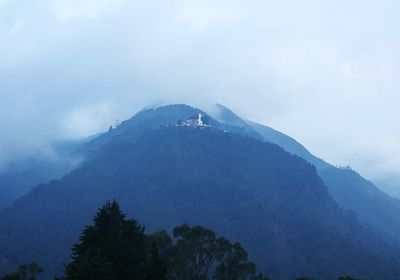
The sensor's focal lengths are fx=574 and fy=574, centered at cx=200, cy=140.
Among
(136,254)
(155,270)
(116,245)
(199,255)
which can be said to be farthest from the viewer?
(199,255)

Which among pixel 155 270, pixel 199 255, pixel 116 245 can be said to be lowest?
pixel 155 270

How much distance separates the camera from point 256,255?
183 m

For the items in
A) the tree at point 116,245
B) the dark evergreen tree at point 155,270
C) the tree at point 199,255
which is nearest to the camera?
the dark evergreen tree at point 155,270

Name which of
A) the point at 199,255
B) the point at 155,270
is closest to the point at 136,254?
the point at 155,270

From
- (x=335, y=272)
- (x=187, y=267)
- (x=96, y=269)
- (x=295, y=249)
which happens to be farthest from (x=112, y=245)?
(x=295, y=249)

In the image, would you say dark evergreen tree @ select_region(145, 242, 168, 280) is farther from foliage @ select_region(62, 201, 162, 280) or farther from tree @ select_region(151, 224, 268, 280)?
tree @ select_region(151, 224, 268, 280)

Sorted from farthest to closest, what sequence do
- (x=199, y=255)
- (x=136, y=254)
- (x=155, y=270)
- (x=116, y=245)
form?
(x=199, y=255)
(x=136, y=254)
(x=116, y=245)
(x=155, y=270)

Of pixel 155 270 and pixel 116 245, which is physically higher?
pixel 116 245

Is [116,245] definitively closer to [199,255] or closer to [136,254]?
[136,254]

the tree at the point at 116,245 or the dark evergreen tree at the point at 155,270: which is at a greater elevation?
the tree at the point at 116,245

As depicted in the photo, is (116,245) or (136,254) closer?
(116,245)

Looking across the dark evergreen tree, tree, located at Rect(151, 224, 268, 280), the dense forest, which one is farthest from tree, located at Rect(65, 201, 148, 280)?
tree, located at Rect(151, 224, 268, 280)

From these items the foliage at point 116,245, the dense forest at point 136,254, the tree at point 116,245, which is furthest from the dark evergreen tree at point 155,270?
the tree at point 116,245

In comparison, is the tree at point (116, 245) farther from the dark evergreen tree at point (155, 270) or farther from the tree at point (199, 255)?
the tree at point (199, 255)
